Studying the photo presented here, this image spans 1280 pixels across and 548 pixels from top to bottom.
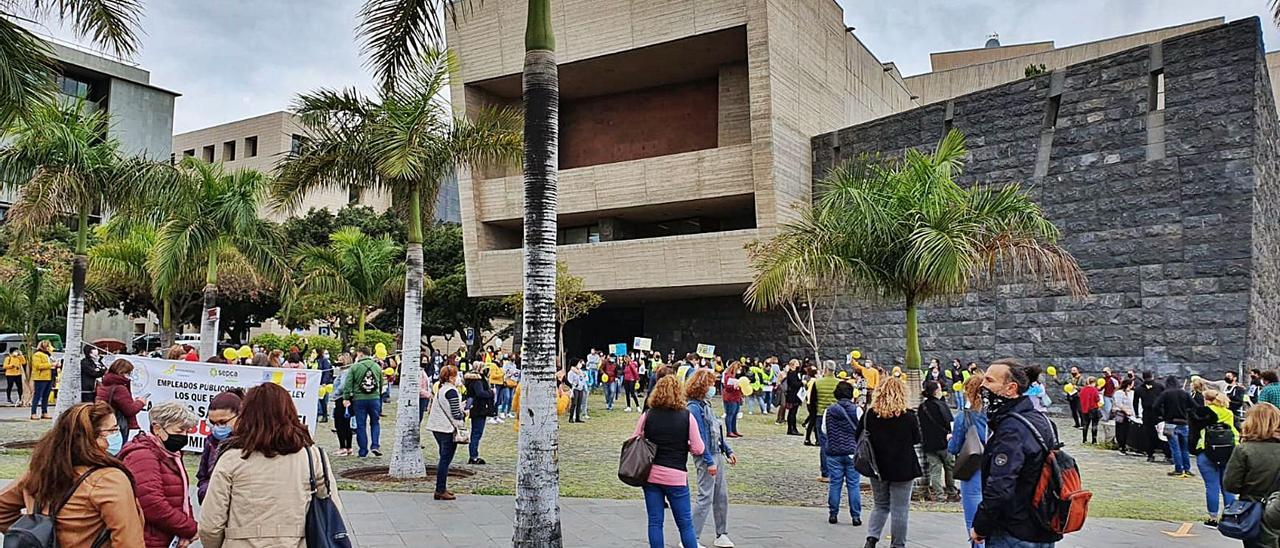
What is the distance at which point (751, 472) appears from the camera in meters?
13.4

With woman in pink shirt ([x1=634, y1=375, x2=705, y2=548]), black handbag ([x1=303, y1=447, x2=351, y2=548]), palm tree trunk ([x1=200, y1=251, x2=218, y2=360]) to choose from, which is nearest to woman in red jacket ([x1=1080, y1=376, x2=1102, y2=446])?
woman in pink shirt ([x1=634, y1=375, x2=705, y2=548])

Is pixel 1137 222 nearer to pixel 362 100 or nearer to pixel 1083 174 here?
pixel 1083 174

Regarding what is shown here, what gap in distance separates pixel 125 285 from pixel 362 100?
2651 cm

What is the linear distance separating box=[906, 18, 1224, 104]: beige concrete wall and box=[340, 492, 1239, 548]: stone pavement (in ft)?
120

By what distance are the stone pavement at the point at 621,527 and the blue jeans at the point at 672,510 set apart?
1215 millimetres

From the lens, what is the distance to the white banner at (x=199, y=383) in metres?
12.1

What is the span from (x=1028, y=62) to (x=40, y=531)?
150 ft

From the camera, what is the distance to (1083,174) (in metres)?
22.6

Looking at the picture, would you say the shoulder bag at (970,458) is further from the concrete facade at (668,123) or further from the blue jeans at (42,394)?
the concrete facade at (668,123)

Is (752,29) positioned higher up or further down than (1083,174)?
higher up

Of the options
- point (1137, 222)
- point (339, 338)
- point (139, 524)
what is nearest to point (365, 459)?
point (139, 524)

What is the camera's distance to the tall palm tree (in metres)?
14.0

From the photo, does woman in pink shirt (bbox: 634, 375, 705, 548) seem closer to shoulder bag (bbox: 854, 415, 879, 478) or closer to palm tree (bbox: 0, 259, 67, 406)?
shoulder bag (bbox: 854, 415, 879, 478)

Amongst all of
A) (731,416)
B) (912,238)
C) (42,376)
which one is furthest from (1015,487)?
(42,376)
